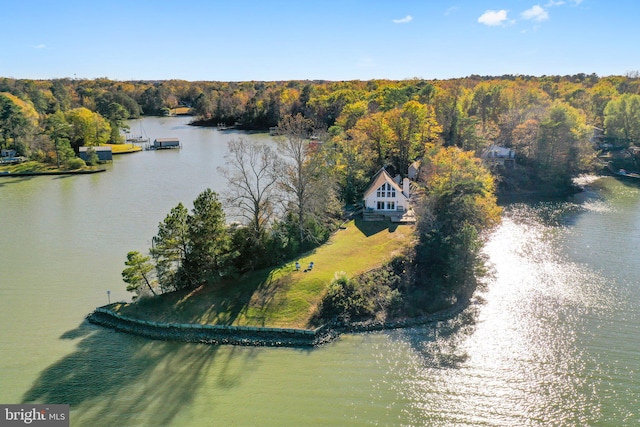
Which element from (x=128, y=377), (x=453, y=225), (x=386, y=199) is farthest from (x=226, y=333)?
(x=386, y=199)

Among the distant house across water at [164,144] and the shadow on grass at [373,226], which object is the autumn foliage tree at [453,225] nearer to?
the shadow on grass at [373,226]

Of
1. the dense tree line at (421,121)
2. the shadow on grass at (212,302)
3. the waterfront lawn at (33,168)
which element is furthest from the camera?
the waterfront lawn at (33,168)

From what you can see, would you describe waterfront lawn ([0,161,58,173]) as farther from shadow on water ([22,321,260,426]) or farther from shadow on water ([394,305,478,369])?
shadow on water ([394,305,478,369])

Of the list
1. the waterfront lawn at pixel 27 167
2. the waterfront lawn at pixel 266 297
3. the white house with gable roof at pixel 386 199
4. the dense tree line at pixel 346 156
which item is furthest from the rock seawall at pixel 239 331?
the waterfront lawn at pixel 27 167

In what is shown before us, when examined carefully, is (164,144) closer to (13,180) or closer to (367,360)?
(13,180)

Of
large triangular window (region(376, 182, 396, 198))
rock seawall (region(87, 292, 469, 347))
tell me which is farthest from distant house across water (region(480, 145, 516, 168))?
rock seawall (region(87, 292, 469, 347))

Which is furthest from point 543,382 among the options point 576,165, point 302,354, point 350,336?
point 576,165
